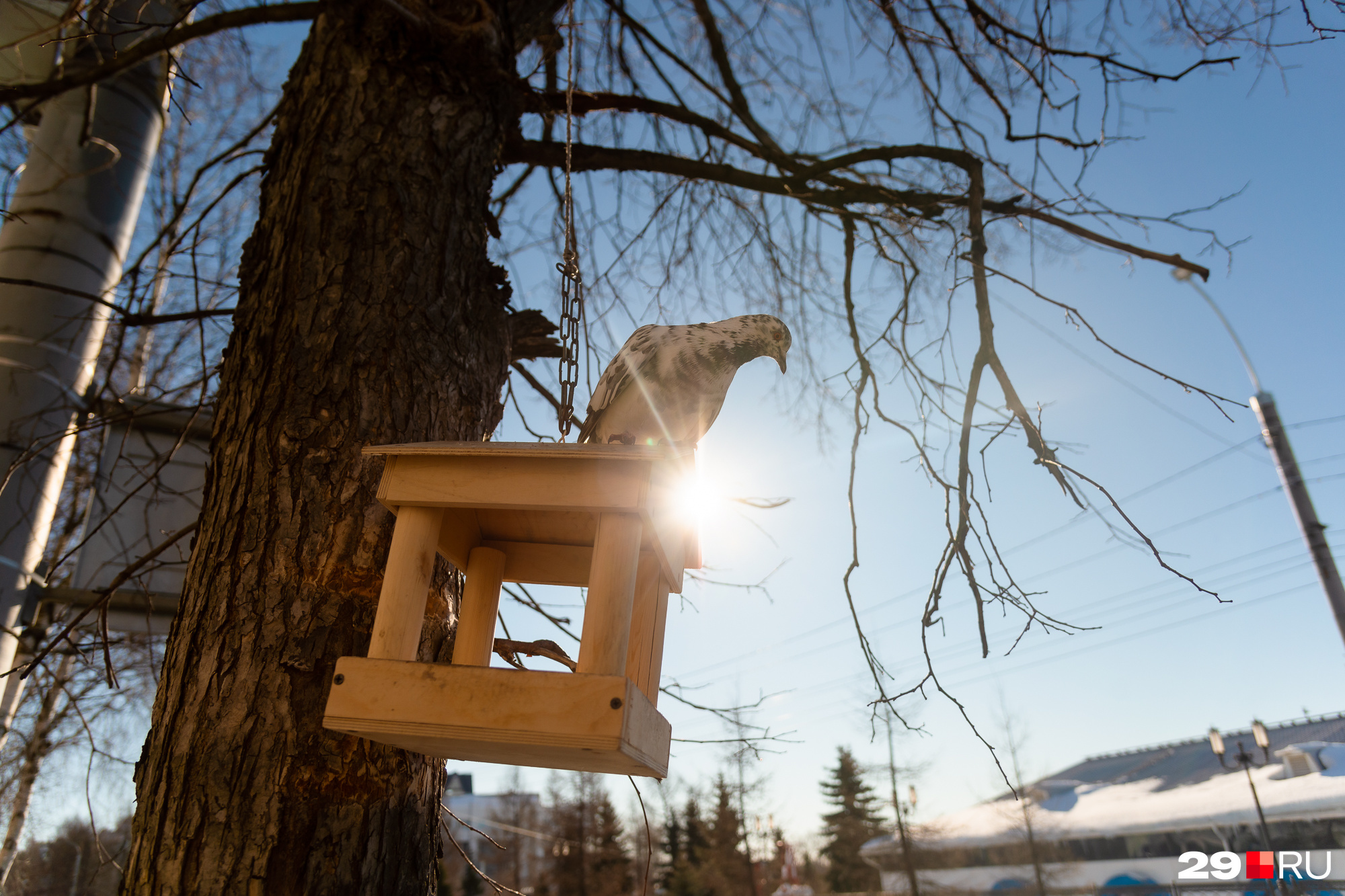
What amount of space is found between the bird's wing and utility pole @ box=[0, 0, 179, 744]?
4.88ft

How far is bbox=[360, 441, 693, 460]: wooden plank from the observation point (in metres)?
1.16

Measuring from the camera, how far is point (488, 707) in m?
1.04

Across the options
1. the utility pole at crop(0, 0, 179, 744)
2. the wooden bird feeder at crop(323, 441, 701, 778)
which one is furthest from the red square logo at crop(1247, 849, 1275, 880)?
the utility pole at crop(0, 0, 179, 744)

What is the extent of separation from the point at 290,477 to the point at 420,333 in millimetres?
426

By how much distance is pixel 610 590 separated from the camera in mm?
1140

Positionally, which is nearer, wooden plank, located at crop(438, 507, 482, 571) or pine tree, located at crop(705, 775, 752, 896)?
wooden plank, located at crop(438, 507, 482, 571)

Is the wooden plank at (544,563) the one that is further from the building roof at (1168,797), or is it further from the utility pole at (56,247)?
the building roof at (1168,797)

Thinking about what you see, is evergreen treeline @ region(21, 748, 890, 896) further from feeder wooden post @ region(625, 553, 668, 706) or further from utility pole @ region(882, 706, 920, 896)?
feeder wooden post @ region(625, 553, 668, 706)

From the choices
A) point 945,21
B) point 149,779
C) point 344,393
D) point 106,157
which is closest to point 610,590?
point 344,393

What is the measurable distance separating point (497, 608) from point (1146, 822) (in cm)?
2008

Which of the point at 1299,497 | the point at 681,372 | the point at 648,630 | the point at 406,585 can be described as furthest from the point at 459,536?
the point at 1299,497

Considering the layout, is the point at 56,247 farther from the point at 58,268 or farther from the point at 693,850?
the point at 693,850

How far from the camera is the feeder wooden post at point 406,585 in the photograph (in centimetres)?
117

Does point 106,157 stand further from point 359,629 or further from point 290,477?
point 359,629
